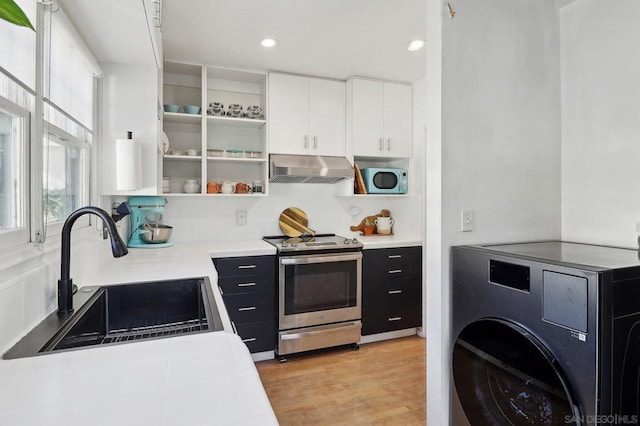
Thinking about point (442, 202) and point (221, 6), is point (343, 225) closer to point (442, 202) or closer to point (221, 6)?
point (442, 202)

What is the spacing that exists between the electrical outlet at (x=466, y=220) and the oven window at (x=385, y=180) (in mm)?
1615

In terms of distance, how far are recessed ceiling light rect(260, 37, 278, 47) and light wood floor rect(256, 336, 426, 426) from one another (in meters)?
2.41

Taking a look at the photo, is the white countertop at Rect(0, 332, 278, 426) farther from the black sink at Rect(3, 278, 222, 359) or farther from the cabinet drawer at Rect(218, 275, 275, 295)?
the cabinet drawer at Rect(218, 275, 275, 295)

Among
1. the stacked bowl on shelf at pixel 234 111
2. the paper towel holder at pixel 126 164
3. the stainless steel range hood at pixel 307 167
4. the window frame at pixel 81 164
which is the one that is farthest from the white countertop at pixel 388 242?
the window frame at pixel 81 164

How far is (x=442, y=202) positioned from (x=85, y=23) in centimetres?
184

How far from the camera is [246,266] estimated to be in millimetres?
2734

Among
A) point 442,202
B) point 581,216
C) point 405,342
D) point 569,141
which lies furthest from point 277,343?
point 569,141

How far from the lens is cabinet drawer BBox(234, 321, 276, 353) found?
2.76 meters

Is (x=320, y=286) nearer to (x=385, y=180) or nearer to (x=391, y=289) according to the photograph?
(x=391, y=289)

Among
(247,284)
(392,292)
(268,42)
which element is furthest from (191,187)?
(392,292)

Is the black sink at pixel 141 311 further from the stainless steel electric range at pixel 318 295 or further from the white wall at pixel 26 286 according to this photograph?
the stainless steel electric range at pixel 318 295

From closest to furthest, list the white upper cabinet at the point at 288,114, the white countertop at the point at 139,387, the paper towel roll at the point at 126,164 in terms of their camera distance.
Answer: the white countertop at the point at 139,387 < the paper towel roll at the point at 126,164 < the white upper cabinet at the point at 288,114

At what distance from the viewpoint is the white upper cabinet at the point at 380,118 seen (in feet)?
10.9

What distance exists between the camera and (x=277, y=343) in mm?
2820
